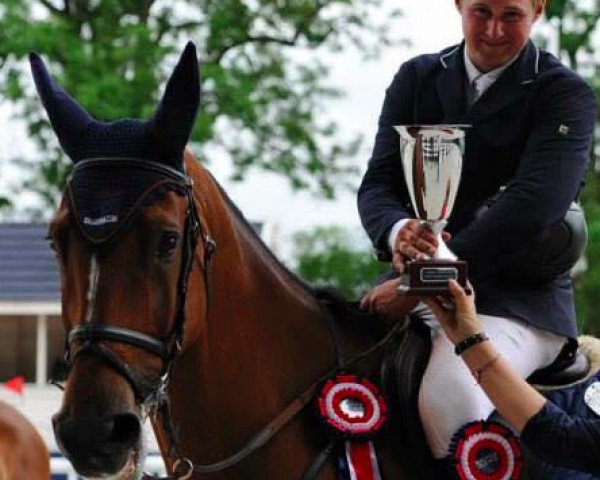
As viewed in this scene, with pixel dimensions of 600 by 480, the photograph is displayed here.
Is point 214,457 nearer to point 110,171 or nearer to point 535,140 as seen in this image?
point 110,171

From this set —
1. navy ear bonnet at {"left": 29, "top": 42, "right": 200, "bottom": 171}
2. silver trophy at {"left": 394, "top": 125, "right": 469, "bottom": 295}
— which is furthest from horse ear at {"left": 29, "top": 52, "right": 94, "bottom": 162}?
silver trophy at {"left": 394, "top": 125, "right": 469, "bottom": 295}

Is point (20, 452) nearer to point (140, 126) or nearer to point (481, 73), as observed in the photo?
point (481, 73)

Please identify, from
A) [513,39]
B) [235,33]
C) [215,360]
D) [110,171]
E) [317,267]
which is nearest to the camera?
[110,171]

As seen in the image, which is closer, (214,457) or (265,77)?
(214,457)

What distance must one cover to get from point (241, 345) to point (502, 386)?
0.75 meters

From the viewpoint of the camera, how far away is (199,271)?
4121 mm

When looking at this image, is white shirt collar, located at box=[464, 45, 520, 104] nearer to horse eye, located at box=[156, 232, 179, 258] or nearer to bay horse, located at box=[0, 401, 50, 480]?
horse eye, located at box=[156, 232, 179, 258]

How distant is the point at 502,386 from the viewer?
402 cm

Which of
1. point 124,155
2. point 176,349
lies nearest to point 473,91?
point 124,155

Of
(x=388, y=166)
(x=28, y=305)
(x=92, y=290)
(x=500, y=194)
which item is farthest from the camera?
(x=28, y=305)

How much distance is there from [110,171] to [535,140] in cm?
127

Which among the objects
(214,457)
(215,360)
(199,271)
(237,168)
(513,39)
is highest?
(513,39)

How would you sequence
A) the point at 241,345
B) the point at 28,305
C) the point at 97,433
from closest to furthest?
the point at 97,433, the point at 241,345, the point at 28,305

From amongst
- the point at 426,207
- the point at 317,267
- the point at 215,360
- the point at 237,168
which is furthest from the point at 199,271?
the point at 317,267
